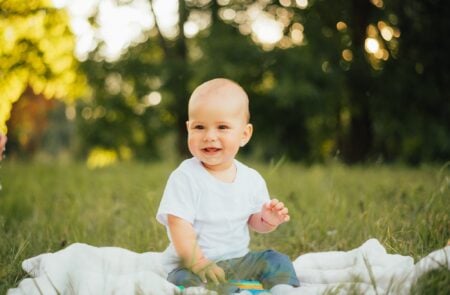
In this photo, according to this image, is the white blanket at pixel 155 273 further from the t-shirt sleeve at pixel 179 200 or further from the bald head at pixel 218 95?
the bald head at pixel 218 95

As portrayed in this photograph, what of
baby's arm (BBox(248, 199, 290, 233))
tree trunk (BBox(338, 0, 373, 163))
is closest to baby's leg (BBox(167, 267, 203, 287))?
baby's arm (BBox(248, 199, 290, 233))

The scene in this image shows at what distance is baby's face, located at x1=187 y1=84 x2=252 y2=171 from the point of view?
2.33 metres

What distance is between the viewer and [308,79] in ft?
33.4

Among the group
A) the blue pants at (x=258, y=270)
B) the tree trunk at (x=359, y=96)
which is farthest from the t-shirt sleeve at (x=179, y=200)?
the tree trunk at (x=359, y=96)

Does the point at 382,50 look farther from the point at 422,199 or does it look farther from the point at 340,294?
the point at 340,294

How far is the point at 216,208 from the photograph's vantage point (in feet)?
→ 7.86

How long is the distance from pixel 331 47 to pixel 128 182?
222 inches

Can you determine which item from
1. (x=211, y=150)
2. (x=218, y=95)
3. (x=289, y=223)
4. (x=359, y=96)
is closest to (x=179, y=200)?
(x=211, y=150)

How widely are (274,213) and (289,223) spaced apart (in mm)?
1326

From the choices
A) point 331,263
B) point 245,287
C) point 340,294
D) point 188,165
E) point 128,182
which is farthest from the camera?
point 128,182

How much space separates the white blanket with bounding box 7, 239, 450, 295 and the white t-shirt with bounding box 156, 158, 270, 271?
286mm

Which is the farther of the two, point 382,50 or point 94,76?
point 94,76

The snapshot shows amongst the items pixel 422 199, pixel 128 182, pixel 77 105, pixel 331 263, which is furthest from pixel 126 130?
pixel 331 263

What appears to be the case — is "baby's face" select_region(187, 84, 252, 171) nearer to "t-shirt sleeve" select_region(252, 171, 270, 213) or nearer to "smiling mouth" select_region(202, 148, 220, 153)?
"smiling mouth" select_region(202, 148, 220, 153)
